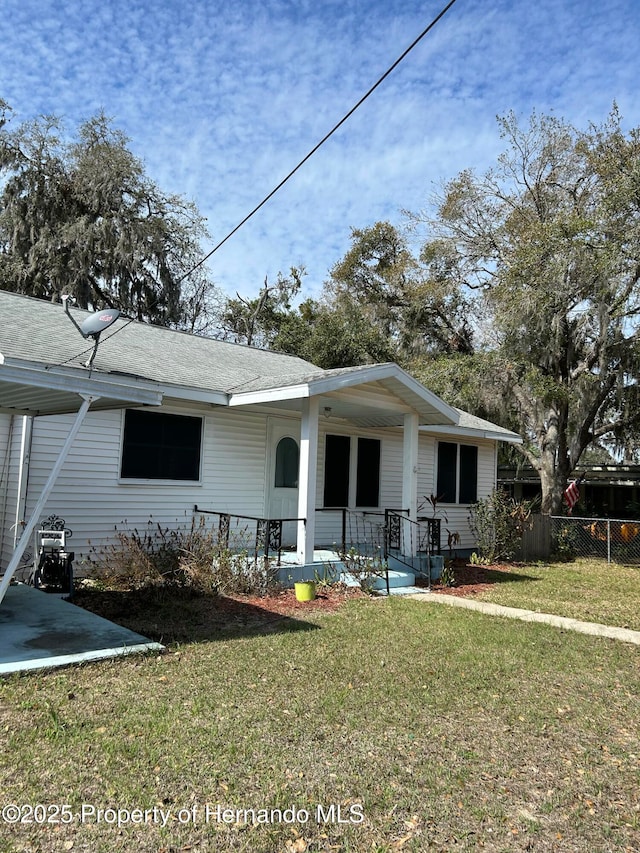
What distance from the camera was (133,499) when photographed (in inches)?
375

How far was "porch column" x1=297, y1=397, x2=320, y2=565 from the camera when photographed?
926 centimetres

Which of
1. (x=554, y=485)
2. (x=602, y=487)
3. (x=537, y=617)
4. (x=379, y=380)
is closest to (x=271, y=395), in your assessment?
(x=379, y=380)

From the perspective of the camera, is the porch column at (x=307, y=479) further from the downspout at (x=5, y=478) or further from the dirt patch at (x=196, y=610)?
the downspout at (x=5, y=478)

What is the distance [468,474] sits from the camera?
51.2 ft

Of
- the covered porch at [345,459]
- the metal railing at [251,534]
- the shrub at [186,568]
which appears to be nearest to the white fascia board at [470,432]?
the covered porch at [345,459]

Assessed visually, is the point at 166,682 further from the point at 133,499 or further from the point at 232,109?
the point at 232,109

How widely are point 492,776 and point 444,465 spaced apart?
37.9 ft

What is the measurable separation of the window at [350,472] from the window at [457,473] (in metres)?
2.16

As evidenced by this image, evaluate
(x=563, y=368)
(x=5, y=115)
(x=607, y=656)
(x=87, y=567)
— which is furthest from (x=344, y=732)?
(x=5, y=115)

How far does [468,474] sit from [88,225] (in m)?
16.4

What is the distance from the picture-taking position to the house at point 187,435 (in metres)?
8.51

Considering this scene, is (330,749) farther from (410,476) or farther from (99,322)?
(410,476)

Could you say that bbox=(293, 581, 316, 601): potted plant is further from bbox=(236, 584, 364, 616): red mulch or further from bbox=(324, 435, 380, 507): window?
bbox=(324, 435, 380, 507): window

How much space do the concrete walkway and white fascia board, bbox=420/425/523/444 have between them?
4.84 metres
